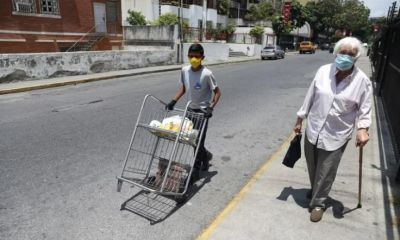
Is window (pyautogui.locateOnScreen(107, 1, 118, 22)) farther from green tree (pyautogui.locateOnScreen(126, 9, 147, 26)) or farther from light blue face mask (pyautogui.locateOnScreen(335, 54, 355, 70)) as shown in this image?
light blue face mask (pyautogui.locateOnScreen(335, 54, 355, 70))

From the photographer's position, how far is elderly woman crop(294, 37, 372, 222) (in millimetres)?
2709

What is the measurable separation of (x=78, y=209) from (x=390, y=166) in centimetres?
428

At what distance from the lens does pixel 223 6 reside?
3806cm

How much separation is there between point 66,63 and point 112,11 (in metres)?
10.2

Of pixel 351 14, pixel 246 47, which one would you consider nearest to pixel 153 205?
pixel 246 47

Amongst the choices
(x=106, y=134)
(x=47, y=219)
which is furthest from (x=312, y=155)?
(x=106, y=134)

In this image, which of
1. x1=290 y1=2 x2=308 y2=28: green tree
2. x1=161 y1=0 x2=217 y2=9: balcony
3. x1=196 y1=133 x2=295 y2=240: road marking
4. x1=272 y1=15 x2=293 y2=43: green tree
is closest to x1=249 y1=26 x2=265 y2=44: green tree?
x1=161 y1=0 x2=217 y2=9: balcony

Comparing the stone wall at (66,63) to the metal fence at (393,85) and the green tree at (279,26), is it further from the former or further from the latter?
the green tree at (279,26)

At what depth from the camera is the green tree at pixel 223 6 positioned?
37231mm

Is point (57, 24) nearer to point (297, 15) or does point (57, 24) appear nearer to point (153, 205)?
point (153, 205)

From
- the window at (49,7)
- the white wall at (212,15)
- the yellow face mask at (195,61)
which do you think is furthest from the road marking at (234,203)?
the white wall at (212,15)

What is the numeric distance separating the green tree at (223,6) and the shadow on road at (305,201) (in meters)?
36.8

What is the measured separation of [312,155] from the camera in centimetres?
309

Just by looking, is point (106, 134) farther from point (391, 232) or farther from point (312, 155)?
point (391, 232)
